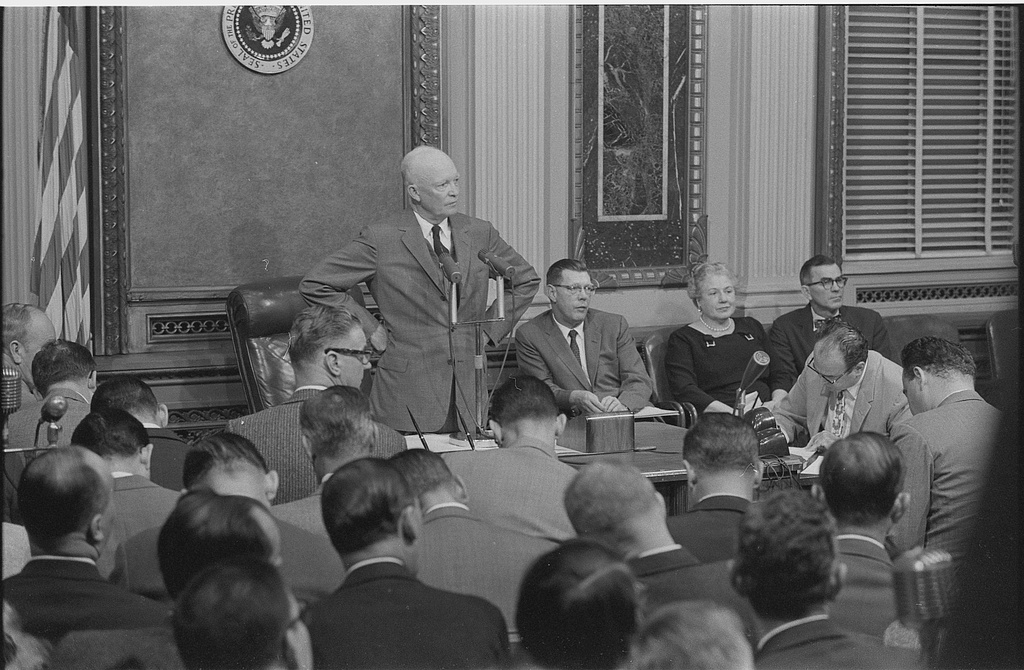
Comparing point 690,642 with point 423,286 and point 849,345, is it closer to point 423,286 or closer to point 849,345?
point 849,345

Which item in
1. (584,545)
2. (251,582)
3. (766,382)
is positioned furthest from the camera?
(766,382)

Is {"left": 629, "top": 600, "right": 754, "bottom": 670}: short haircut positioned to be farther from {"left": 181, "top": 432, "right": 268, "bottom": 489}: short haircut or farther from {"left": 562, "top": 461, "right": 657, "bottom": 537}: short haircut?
{"left": 181, "top": 432, "right": 268, "bottom": 489}: short haircut

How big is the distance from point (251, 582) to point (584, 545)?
→ 640 millimetres

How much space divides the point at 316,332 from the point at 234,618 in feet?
4.56

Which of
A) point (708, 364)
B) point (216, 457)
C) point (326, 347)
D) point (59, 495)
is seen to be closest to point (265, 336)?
point (326, 347)

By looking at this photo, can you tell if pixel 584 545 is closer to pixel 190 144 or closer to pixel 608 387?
pixel 608 387

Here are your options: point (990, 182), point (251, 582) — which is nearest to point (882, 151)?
point (990, 182)

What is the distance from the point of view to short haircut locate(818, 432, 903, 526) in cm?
280

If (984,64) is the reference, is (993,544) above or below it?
below

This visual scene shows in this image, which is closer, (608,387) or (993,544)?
(993,544)

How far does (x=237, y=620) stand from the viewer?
87.0 inches

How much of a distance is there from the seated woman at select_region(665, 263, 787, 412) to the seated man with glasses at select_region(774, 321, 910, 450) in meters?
0.97

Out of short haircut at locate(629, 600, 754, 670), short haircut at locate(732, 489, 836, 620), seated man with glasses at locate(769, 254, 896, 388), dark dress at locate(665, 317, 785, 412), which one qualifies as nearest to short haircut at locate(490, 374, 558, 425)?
short haircut at locate(732, 489, 836, 620)

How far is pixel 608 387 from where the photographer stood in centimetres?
496
